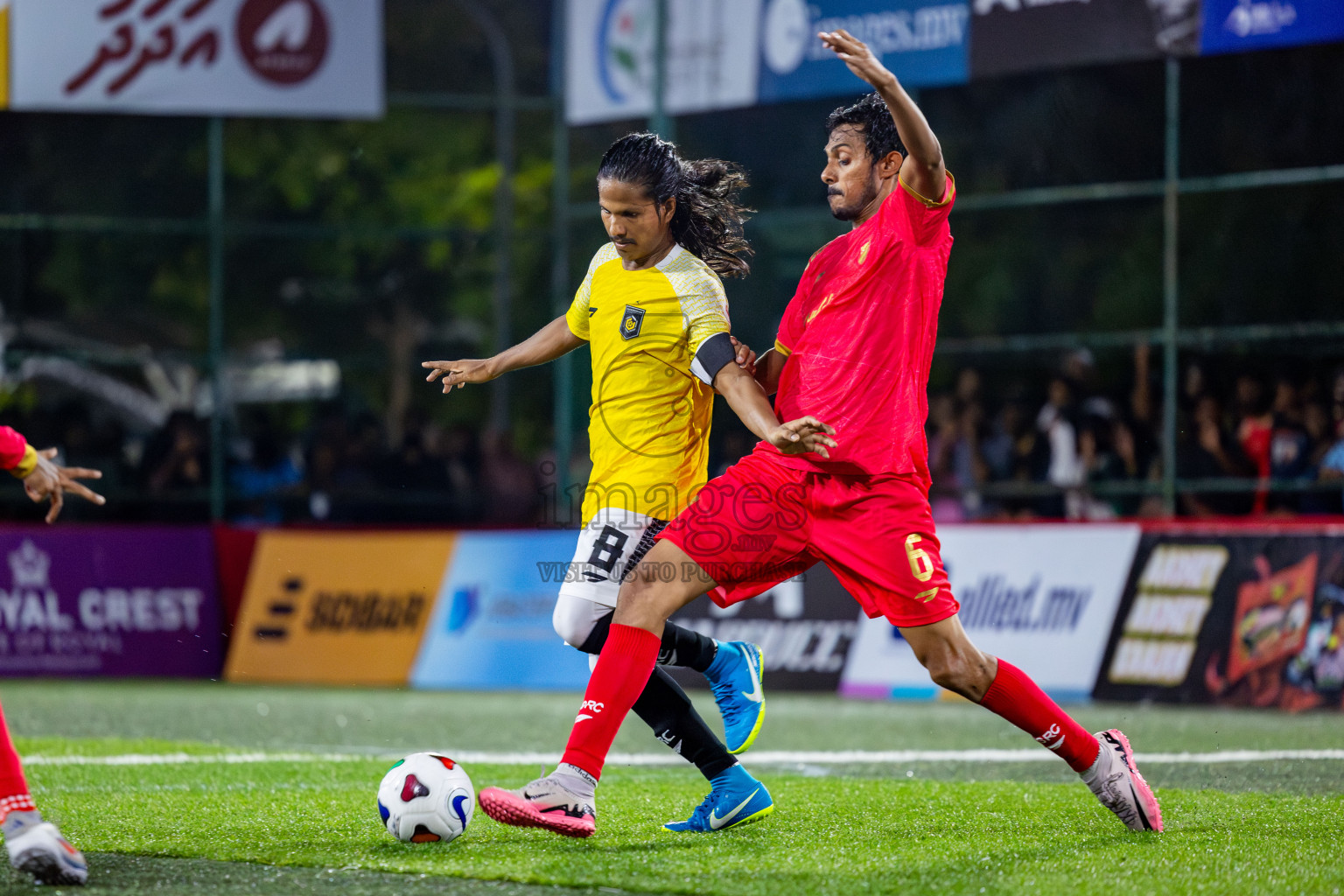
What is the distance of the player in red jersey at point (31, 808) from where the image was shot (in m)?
4.42

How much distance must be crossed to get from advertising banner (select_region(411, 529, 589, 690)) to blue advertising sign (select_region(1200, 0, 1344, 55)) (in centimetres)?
617

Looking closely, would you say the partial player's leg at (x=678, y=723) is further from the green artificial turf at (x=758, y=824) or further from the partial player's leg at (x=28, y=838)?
the partial player's leg at (x=28, y=838)

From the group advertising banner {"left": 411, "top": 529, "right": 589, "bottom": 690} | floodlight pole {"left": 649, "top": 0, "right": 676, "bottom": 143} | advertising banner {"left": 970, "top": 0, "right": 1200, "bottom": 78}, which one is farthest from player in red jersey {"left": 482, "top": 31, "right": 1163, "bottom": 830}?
floodlight pole {"left": 649, "top": 0, "right": 676, "bottom": 143}

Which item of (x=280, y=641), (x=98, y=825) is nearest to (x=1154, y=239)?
(x=280, y=641)

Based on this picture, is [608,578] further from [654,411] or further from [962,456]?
[962,456]

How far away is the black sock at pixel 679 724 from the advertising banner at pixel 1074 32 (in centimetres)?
927

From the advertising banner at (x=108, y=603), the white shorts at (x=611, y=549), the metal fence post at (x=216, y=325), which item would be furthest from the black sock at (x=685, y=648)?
the metal fence post at (x=216, y=325)

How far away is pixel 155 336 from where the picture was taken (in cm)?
1962

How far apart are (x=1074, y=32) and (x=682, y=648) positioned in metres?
9.53

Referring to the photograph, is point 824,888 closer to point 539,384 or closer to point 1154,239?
point 1154,239

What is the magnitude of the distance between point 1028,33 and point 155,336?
10.6m

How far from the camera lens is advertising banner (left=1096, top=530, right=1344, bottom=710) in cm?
1022

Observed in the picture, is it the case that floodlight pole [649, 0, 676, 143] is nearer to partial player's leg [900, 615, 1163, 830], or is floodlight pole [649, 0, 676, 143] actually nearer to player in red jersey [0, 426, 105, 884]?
partial player's leg [900, 615, 1163, 830]

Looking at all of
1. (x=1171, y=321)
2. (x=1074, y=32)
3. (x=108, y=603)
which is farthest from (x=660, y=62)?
(x=108, y=603)
